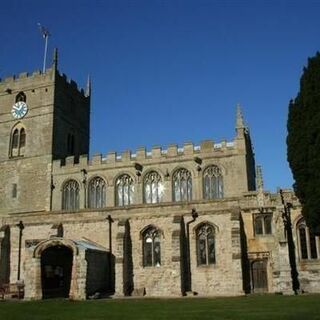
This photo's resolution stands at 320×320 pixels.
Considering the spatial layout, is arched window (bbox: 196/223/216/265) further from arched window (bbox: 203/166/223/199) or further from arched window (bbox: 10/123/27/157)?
arched window (bbox: 10/123/27/157)

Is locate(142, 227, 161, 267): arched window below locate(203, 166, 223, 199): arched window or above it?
below

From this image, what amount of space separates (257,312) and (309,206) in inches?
417

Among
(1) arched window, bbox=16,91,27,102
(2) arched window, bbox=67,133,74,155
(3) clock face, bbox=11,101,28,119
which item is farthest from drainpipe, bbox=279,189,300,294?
(1) arched window, bbox=16,91,27,102

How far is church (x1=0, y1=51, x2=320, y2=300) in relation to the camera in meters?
33.0

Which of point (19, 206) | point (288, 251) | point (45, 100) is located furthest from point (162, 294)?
point (45, 100)

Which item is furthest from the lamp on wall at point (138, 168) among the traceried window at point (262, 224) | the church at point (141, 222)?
the traceried window at point (262, 224)

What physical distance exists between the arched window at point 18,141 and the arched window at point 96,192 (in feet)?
29.5

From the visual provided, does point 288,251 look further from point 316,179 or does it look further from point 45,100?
point 45,100

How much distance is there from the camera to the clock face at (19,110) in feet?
173

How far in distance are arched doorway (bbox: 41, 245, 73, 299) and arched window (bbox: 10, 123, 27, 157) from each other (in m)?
18.4

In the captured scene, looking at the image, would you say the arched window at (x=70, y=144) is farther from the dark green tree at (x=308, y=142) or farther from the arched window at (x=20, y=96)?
the dark green tree at (x=308, y=142)

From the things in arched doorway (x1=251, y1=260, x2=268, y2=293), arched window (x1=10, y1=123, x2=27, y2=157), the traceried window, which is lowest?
arched doorway (x1=251, y1=260, x2=268, y2=293)

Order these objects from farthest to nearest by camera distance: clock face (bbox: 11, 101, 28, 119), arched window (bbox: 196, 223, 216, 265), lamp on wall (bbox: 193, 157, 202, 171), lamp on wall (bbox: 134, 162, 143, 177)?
1. clock face (bbox: 11, 101, 28, 119)
2. lamp on wall (bbox: 134, 162, 143, 177)
3. lamp on wall (bbox: 193, 157, 202, 171)
4. arched window (bbox: 196, 223, 216, 265)

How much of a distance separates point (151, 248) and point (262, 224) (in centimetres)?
800
